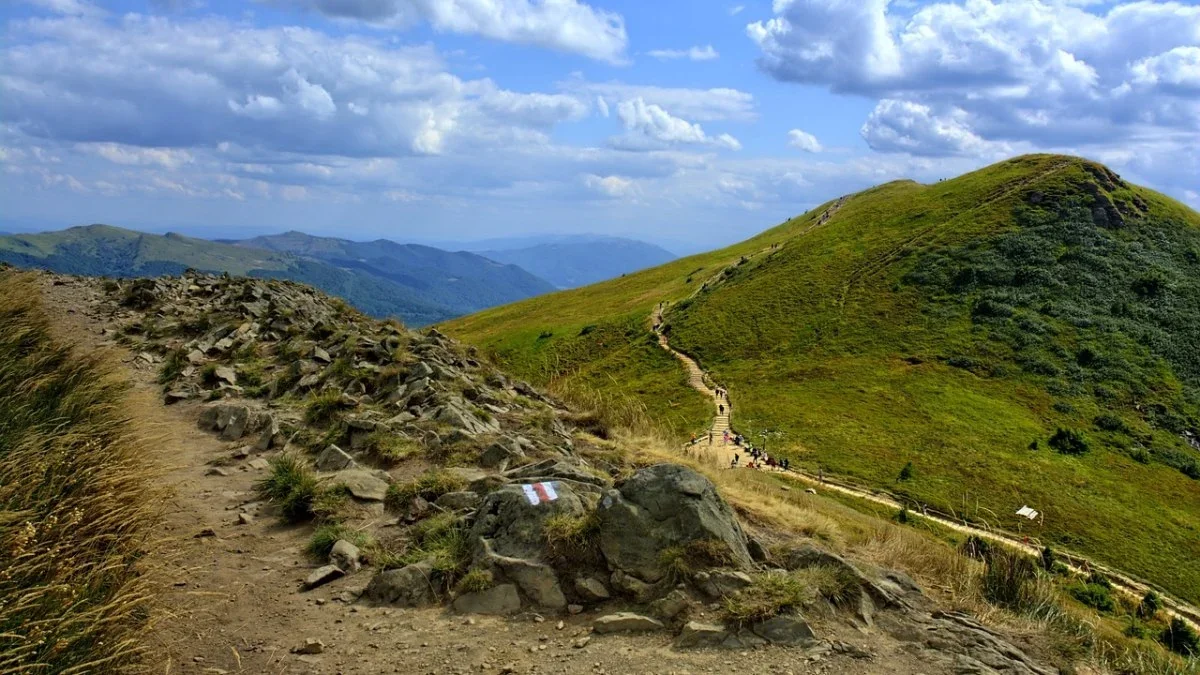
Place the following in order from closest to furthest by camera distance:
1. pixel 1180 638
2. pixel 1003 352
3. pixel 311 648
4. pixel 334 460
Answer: pixel 311 648, pixel 334 460, pixel 1180 638, pixel 1003 352

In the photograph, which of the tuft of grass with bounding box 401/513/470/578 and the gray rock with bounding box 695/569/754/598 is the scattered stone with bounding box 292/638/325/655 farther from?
the gray rock with bounding box 695/569/754/598

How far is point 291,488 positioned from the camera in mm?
11008

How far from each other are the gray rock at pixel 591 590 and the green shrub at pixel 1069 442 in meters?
53.1

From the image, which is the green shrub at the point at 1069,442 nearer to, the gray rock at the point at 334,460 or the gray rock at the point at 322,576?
→ the gray rock at the point at 334,460

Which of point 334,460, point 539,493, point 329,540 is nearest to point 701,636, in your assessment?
point 539,493

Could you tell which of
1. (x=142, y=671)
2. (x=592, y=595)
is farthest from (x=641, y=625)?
(x=142, y=671)

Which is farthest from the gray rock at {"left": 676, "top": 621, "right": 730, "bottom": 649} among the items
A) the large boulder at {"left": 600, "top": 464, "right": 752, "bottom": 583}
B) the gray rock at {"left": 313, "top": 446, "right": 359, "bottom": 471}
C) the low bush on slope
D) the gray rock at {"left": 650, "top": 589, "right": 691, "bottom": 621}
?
the low bush on slope

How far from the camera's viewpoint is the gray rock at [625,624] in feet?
25.7

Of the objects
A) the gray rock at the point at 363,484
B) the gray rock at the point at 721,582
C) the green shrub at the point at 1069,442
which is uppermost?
the gray rock at the point at 721,582

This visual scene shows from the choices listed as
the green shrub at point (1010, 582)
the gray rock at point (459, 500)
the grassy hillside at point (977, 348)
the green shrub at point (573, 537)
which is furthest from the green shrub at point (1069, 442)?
the green shrub at point (573, 537)

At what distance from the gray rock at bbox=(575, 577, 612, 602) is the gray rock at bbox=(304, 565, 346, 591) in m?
3.23

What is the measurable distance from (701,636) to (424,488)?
5567mm

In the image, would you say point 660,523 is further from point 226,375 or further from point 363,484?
point 226,375

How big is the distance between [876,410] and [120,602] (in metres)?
57.2
